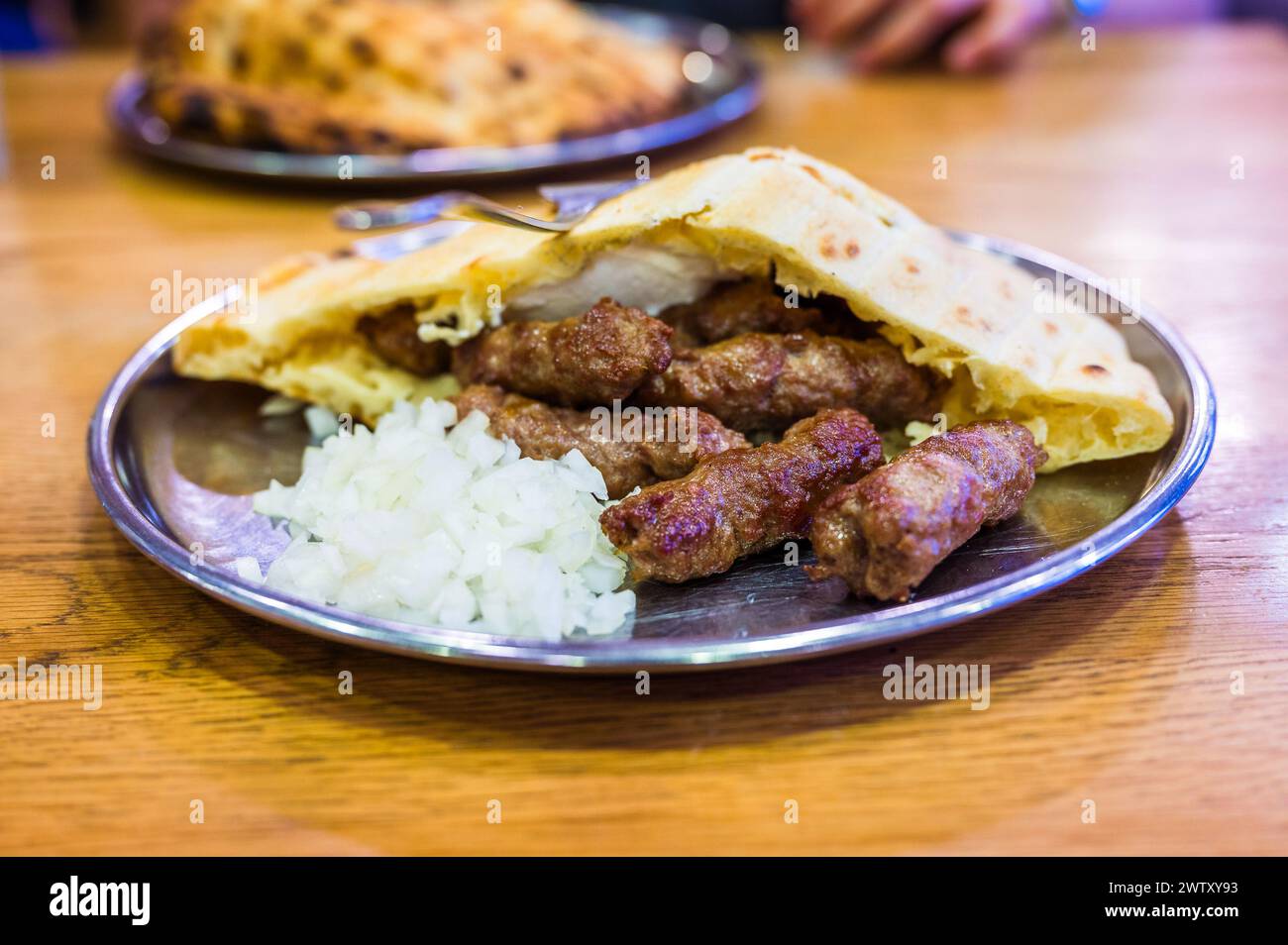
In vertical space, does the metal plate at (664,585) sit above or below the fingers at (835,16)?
below

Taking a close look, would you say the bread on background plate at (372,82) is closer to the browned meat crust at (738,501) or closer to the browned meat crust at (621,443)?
the browned meat crust at (621,443)

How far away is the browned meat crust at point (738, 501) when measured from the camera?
201 cm

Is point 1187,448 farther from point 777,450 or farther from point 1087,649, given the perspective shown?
point 777,450

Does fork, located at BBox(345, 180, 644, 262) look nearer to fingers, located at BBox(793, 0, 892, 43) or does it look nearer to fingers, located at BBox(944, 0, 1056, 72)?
fingers, located at BBox(944, 0, 1056, 72)

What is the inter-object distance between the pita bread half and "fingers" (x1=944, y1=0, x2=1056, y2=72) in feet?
11.2

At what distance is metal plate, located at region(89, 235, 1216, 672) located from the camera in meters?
1.70

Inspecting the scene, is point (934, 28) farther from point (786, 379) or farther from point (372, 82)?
point (786, 379)

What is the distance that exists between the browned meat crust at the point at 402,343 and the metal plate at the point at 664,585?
271mm

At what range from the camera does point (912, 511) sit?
75.1 inches

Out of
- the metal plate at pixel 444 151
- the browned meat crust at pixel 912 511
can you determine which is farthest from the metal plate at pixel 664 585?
the metal plate at pixel 444 151

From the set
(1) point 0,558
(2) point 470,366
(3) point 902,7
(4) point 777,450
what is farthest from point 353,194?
(3) point 902,7

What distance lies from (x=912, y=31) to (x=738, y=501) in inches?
173

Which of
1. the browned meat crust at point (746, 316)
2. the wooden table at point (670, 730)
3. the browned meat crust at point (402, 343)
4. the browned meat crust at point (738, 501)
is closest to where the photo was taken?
the wooden table at point (670, 730)

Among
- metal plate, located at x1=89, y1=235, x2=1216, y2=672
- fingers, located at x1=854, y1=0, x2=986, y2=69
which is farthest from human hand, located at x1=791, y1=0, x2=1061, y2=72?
metal plate, located at x1=89, y1=235, x2=1216, y2=672
